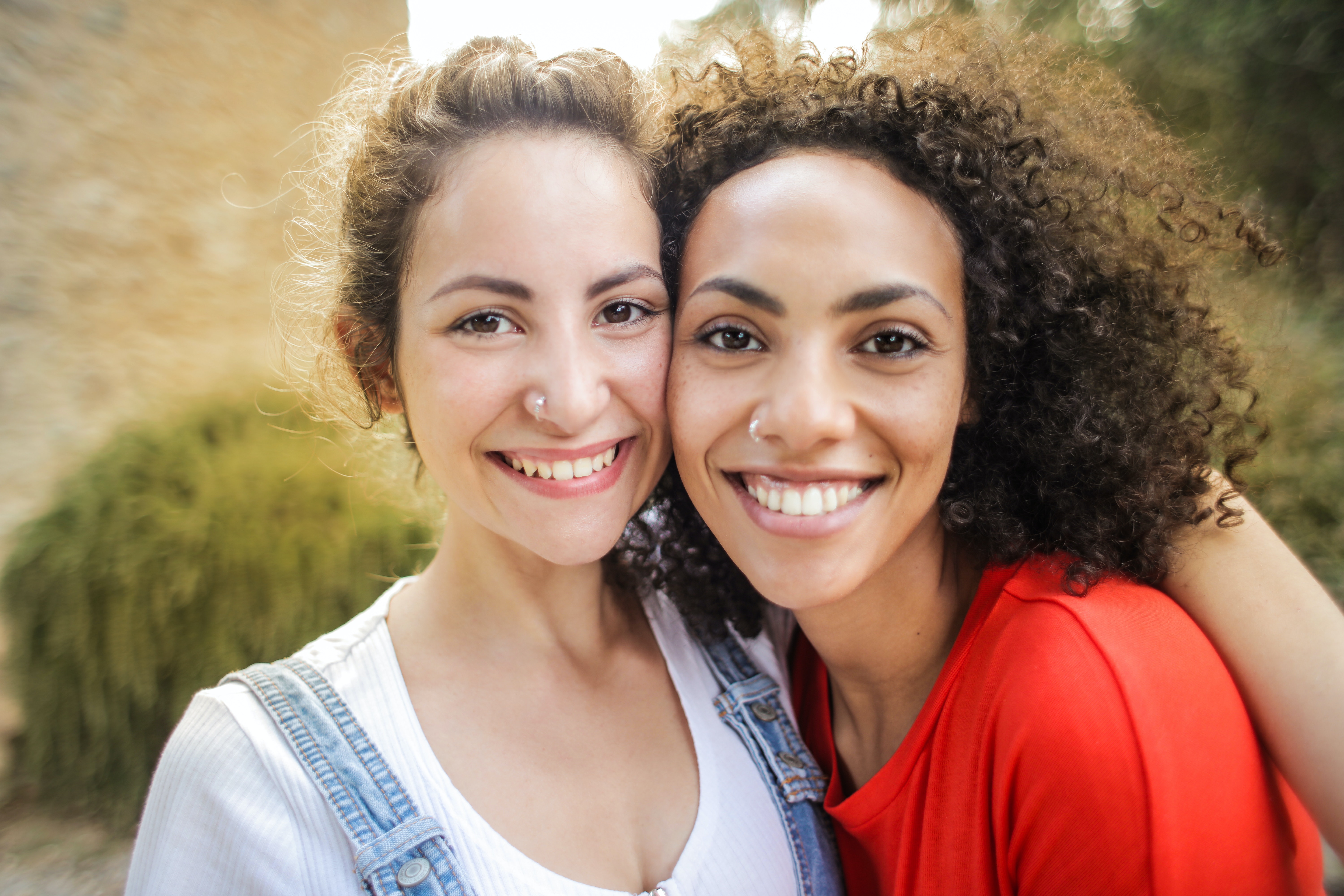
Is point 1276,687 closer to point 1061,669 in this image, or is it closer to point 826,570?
point 1061,669

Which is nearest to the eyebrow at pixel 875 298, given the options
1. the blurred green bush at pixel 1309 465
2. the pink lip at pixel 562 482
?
the pink lip at pixel 562 482

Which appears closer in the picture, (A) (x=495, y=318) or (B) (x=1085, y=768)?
(B) (x=1085, y=768)

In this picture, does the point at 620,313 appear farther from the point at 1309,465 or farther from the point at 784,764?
the point at 1309,465

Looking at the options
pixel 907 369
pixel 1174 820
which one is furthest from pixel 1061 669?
pixel 907 369

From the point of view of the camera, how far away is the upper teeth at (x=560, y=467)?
153 centimetres

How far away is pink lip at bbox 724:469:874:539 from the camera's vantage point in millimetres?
1445

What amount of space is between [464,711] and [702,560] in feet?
2.30

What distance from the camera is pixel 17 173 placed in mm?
4980

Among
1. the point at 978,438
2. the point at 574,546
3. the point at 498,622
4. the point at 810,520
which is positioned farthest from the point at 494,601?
the point at 978,438

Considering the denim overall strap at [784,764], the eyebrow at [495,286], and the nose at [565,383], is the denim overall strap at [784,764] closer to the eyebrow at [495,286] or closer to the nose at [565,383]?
the nose at [565,383]

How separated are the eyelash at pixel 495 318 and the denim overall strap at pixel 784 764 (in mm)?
862

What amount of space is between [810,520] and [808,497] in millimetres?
43

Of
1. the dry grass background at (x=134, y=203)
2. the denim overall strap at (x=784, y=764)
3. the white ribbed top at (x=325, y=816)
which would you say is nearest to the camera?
the white ribbed top at (x=325, y=816)

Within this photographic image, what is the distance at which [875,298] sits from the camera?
1.38 meters
